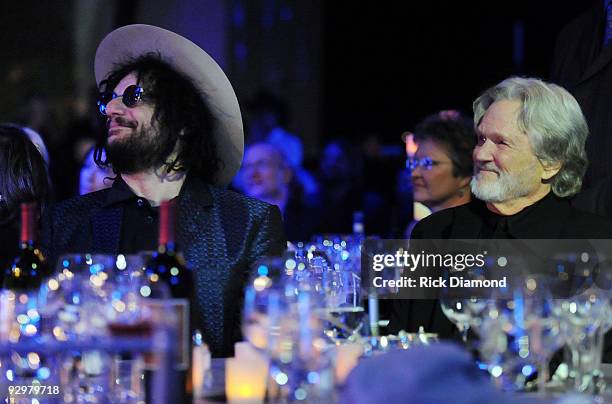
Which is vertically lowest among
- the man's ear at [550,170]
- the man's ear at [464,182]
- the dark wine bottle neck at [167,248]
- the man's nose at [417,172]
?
the dark wine bottle neck at [167,248]

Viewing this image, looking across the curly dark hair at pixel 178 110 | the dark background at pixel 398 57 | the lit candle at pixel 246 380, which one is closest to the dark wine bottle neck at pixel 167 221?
the lit candle at pixel 246 380

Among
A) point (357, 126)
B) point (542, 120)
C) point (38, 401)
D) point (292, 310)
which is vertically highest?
point (357, 126)

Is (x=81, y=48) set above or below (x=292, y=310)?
above

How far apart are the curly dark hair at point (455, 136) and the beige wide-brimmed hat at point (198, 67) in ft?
5.17

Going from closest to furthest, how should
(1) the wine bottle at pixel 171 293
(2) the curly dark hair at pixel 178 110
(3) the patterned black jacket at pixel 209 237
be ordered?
(1) the wine bottle at pixel 171 293, (3) the patterned black jacket at pixel 209 237, (2) the curly dark hair at pixel 178 110

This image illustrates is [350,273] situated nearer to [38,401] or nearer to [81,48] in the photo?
[38,401]

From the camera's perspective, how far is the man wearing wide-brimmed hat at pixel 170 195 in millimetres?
3990

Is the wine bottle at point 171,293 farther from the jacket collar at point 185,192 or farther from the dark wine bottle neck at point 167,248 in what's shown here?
the jacket collar at point 185,192

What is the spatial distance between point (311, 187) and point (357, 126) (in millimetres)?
2486

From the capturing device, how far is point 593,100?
4887 millimetres

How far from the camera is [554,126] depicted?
4.25 m

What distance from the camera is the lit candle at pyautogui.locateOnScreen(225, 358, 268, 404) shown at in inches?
108

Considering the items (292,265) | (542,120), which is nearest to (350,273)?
(292,265)

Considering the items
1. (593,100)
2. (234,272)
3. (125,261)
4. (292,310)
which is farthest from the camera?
(593,100)
